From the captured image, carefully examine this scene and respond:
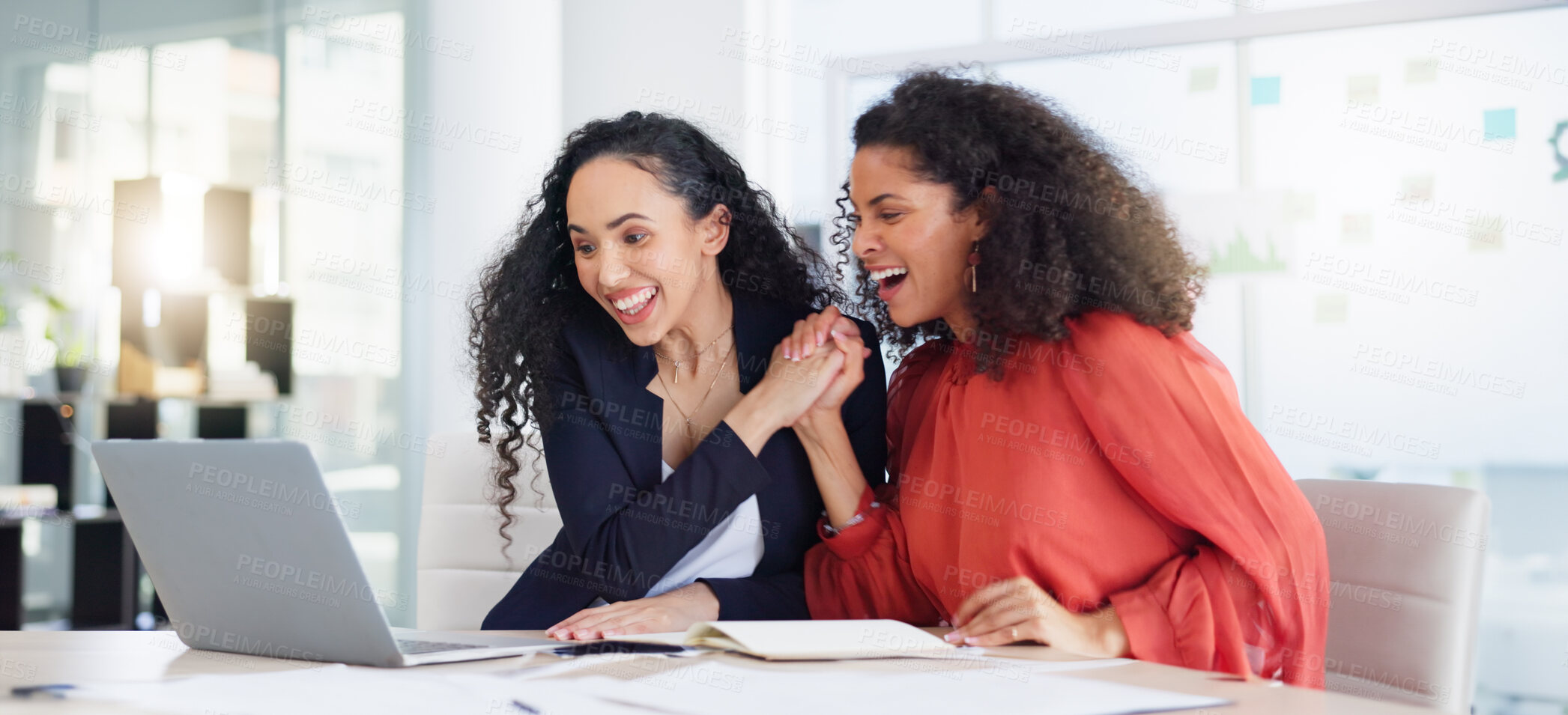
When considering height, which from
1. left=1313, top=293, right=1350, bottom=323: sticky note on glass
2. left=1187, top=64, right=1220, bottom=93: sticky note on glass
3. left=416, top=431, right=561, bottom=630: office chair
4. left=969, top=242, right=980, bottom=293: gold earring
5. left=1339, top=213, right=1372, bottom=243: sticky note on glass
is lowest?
left=416, top=431, right=561, bottom=630: office chair

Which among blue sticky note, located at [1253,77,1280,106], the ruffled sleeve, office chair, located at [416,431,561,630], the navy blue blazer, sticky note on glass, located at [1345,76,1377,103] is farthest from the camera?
blue sticky note, located at [1253,77,1280,106]

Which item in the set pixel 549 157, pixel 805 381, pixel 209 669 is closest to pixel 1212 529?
pixel 805 381

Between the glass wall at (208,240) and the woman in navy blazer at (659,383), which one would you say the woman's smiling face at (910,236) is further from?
the glass wall at (208,240)

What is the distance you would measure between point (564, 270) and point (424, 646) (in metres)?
0.88

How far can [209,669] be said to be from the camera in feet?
3.27

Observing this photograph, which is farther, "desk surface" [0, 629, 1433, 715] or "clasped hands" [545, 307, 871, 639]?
"clasped hands" [545, 307, 871, 639]

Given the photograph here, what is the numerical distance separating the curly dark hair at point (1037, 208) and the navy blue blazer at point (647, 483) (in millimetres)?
333

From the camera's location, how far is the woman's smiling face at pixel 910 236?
151 cm

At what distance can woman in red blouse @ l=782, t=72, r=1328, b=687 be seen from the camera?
129 cm

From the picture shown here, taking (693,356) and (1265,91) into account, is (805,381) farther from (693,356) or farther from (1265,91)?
(1265,91)

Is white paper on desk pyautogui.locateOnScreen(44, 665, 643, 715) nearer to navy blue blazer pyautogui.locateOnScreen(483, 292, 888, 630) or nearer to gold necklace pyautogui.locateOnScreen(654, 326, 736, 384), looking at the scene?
navy blue blazer pyautogui.locateOnScreen(483, 292, 888, 630)

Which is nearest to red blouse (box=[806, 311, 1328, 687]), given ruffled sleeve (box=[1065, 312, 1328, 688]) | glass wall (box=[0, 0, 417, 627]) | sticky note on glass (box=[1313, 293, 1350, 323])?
ruffled sleeve (box=[1065, 312, 1328, 688])

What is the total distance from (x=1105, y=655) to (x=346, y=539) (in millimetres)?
814

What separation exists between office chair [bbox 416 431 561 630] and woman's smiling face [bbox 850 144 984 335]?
2.51ft
